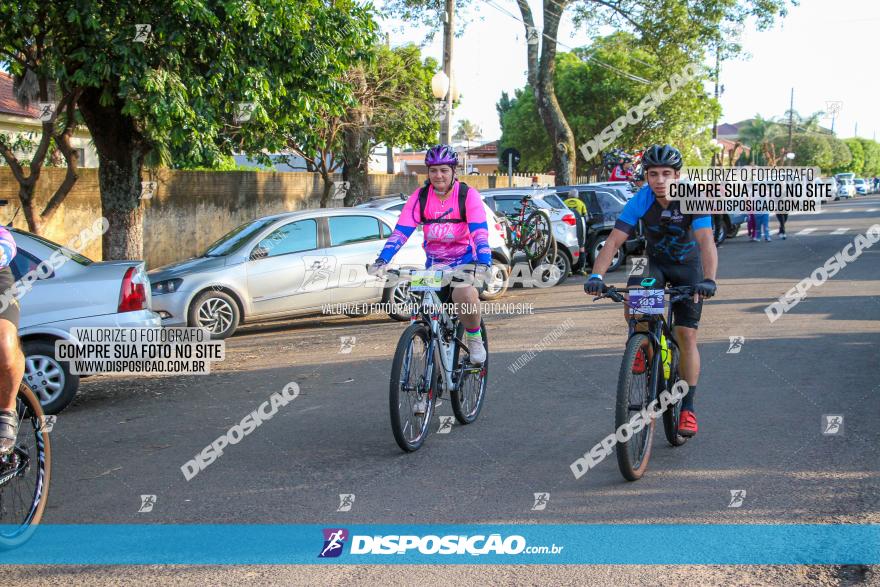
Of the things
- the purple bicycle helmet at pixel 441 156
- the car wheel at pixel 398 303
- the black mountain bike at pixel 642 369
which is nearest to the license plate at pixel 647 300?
the black mountain bike at pixel 642 369

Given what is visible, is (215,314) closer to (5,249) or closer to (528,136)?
(5,249)

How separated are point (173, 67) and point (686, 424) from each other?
8.80m

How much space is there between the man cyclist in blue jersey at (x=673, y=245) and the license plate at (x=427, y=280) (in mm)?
1068

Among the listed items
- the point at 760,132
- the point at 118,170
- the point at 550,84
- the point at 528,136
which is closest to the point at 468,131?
the point at 760,132

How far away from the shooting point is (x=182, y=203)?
775 inches

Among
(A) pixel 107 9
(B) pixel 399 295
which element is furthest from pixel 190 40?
(B) pixel 399 295

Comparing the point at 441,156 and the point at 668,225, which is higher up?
the point at 441,156

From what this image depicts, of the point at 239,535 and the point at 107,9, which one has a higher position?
the point at 107,9

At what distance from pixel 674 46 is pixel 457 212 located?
79.8 feet

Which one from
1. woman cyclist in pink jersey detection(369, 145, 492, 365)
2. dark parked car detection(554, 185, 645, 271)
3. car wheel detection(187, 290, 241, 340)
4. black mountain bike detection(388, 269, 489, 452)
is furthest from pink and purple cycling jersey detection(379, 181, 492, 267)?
dark parked car detection(554, 185, 645, 271)

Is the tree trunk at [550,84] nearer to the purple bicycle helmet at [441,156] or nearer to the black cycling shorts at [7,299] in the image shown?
the purple bicycle helmet at [441,156]

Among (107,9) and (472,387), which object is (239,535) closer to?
(472,387)

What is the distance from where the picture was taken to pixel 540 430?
6707mm

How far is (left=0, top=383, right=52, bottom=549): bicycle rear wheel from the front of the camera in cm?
459
